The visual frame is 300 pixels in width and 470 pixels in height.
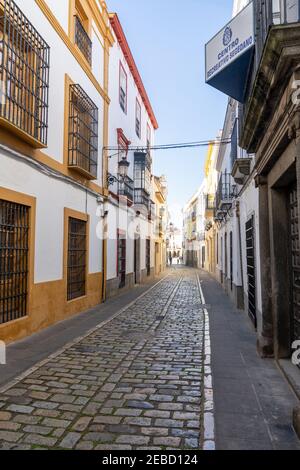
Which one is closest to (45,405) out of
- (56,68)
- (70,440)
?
(70,440)

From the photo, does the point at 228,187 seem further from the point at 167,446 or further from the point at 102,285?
the point at 167,446

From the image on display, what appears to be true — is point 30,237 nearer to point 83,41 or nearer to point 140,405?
point 140,405

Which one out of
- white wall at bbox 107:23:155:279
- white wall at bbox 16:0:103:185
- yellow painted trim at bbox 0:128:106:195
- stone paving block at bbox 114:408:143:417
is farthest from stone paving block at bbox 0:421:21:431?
white wall at bbox 107:23:155:279

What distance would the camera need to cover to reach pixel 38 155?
282 inches

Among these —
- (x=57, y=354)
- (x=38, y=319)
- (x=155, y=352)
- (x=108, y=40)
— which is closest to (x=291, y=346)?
(x=155, y=352)

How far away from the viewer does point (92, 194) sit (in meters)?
10.3

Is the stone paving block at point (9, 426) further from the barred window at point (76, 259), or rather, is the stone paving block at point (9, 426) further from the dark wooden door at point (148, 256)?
the dark wooden door at point (148, 256)

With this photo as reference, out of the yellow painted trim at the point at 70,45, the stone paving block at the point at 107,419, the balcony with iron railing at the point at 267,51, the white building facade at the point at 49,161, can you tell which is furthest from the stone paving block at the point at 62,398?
the yellow painted trim at the point at 70,45

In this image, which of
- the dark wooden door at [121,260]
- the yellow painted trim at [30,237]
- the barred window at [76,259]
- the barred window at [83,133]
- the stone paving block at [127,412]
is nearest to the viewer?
the stone paving block at [127,412]

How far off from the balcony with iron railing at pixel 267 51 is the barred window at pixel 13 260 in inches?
159

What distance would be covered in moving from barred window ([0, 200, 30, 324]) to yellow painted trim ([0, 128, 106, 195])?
954 mm

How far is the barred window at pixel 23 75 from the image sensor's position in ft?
19.4

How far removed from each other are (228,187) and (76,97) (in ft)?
20.3

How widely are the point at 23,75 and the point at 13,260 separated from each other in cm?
327
